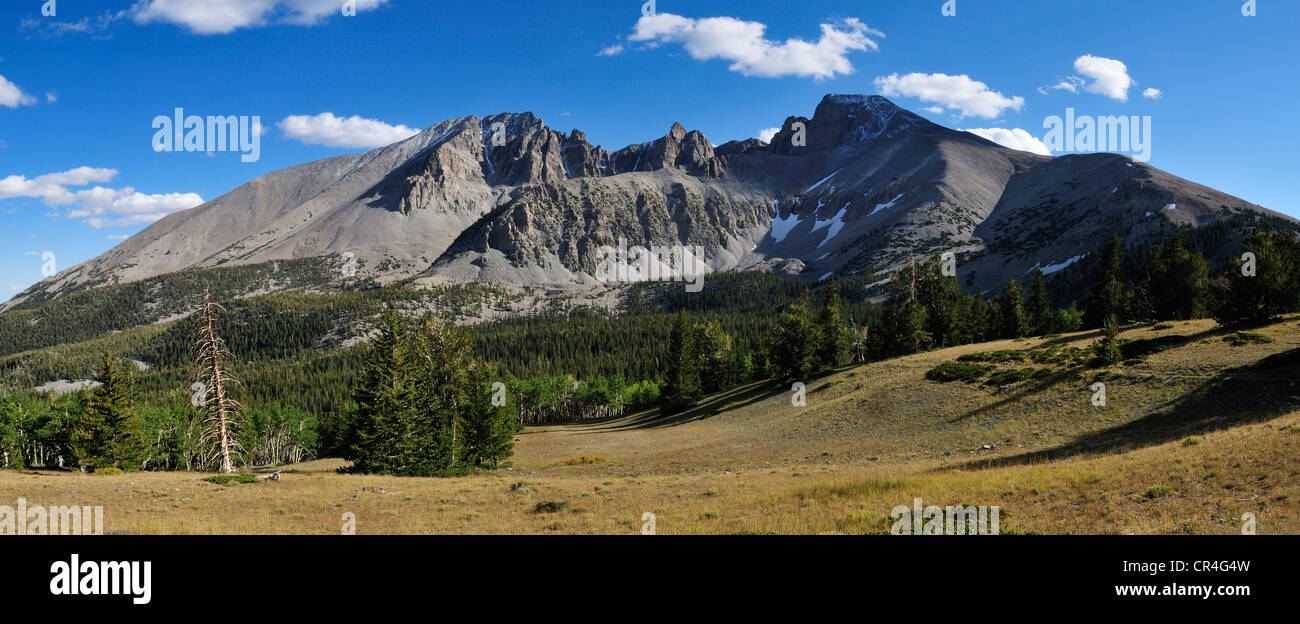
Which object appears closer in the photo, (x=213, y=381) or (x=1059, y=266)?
(x=213, y=381)

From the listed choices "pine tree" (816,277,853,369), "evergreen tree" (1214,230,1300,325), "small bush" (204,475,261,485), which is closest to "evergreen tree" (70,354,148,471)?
"small bush" (204,475,261,485)

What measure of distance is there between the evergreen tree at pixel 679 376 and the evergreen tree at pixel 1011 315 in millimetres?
43627

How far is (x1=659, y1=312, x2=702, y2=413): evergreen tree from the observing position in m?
75.4

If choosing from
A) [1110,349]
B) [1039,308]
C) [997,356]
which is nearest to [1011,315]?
[1039,308]

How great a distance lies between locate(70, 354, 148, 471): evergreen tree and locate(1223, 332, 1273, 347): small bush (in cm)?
8441

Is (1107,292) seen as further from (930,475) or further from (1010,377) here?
(930,475)

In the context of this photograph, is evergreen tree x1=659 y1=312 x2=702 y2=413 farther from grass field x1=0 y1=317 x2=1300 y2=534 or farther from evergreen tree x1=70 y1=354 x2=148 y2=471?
evergreen tree x1=70 y1=354 x2=148 y2=471

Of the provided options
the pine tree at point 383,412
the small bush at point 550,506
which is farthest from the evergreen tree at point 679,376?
the small bush at point 550,506

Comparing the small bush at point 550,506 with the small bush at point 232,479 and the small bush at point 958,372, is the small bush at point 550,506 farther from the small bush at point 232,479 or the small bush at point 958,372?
the small bush at point 958,372

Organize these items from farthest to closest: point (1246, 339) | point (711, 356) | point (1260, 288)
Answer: point (711, 356) < point (1260, 288) < point (1246, 339)

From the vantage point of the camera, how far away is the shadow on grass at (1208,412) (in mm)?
23141

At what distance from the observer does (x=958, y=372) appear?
152 feet

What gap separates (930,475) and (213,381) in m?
36.7
